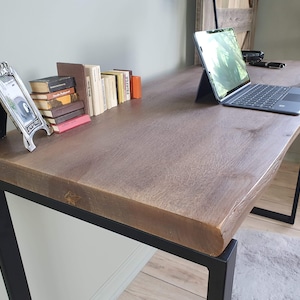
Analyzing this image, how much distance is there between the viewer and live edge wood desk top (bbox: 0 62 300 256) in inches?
19.1

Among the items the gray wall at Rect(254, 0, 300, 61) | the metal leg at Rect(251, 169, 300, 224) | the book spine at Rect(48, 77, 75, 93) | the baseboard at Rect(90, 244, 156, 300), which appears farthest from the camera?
the gray wall at Rect(254, 0, 300, 61)

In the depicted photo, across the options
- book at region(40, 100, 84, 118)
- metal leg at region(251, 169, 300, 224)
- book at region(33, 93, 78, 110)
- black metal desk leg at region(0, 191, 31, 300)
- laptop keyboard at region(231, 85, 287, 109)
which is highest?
book at region(33, 93, 78, 110)

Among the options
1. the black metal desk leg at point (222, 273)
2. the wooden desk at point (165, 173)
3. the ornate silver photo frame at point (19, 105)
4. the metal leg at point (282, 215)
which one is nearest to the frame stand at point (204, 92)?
the wooden desk at point (165, 173)

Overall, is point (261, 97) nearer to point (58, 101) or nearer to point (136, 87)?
point (136, 87)

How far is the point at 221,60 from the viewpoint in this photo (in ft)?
3.65

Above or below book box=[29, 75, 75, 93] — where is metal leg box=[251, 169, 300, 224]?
below

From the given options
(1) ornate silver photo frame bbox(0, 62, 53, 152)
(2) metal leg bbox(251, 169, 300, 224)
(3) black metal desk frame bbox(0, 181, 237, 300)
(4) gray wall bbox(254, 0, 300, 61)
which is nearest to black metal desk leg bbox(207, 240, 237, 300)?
(3) black metal desk frame bbox(0, 181, 237, 300)

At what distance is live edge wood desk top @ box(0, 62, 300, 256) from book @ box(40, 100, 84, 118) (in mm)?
52

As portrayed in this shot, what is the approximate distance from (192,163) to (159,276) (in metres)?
1.03

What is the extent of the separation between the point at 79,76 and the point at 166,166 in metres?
0.40

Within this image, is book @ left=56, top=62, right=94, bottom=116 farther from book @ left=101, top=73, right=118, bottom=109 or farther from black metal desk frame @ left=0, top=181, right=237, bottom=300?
black metal desk frame @ left=0, top=181, right=237, bottom=300

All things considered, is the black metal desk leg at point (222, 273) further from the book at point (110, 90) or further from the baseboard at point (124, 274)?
the baseboard at point (124, 274)

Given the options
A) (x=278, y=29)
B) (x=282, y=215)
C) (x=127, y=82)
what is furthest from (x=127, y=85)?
(x=278, y=29)

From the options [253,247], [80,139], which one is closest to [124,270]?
[253,247]
